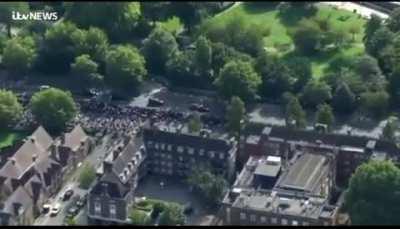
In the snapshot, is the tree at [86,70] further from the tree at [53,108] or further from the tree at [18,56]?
the tree at [53,108]

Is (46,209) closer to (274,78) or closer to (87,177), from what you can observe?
(87,177)

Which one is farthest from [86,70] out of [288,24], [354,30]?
[354,30]

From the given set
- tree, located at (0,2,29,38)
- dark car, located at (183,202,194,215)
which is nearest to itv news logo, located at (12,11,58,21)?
tree, located at (0,2,29,38)

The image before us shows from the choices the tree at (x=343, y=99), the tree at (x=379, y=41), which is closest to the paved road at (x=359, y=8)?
the tree at (x=379, y=41)

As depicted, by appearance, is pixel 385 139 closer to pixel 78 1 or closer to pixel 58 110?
pixel 58 110

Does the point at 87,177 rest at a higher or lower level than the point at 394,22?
lower

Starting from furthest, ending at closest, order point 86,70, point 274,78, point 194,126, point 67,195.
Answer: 1. point 86,70
2. point 274,78
3. point 194,126
4. point 67,195
